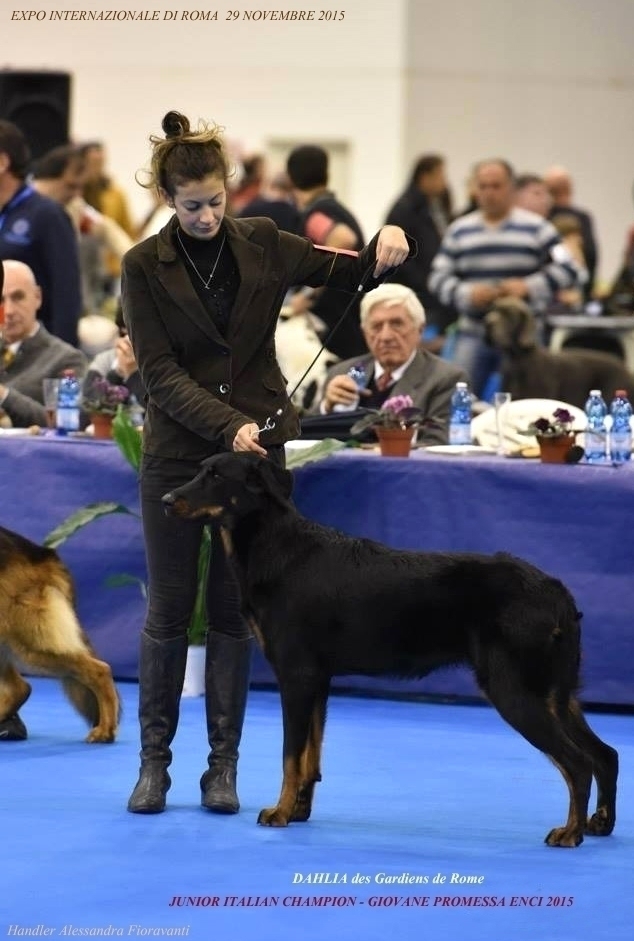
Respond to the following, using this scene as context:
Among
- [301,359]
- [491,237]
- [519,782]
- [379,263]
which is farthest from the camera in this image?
[491,237]

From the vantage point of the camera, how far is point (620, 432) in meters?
5.62

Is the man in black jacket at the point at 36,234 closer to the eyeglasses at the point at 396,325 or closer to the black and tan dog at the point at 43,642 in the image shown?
the eyeglasses at the point at 396,325

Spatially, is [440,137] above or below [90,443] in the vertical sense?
above

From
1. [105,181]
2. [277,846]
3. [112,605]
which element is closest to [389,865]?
[277,846]

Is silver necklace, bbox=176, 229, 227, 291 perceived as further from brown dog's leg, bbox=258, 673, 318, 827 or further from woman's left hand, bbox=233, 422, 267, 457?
brown dog's leg, bbox=258, 673, 318, 827

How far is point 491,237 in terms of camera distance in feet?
32.4

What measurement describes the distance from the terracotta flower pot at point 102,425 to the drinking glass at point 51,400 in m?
0.32

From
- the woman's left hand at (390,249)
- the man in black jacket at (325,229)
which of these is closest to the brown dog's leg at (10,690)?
the woman's left hand at (390,249)

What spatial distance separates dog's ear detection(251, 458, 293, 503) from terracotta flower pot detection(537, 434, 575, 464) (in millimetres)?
1740

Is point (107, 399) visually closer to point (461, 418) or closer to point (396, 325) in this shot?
point (396, 325)

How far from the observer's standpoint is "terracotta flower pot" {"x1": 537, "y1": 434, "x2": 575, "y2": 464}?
18.4 ft

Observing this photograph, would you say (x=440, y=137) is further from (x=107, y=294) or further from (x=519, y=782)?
(x=519, y=782)

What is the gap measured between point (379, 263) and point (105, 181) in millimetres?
10507

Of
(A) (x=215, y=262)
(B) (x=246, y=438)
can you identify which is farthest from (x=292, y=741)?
(A) (x=215, y=262)
